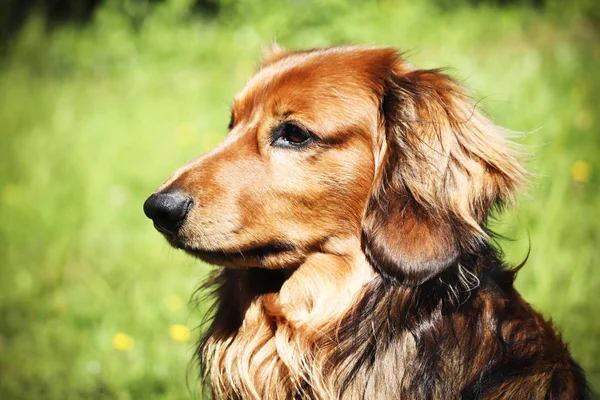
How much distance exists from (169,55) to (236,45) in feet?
A: 3.00

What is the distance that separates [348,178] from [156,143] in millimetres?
4338

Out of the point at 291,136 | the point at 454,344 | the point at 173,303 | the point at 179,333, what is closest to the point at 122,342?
the point at 179,333

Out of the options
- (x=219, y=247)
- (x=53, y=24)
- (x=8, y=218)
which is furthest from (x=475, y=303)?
(x=53, y=24)

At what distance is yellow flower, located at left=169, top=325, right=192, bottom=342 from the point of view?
3.96 meters

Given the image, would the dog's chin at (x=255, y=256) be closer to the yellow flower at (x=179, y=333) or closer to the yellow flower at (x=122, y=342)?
the yellow flower at (x=179, y=333)

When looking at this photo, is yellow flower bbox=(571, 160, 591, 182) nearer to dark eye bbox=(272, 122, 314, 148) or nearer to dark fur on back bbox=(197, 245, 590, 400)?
dark fur on back bbox=(197, 245, 590, 400)

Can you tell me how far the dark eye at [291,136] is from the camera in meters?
2.55

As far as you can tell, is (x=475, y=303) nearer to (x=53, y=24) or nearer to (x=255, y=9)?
(x=255, y=9)

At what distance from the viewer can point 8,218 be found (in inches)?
217

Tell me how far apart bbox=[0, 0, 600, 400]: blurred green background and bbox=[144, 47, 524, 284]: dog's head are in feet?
1.19

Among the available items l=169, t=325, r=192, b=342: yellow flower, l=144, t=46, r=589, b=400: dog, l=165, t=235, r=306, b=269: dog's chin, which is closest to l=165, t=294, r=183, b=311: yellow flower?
l=169, t=325, r=192, b=342: yellow flower

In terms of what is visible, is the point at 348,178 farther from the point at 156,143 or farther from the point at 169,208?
the point at 156,143

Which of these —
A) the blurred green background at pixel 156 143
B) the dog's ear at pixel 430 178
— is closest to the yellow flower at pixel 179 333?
the blurred green background at pixel 156 143

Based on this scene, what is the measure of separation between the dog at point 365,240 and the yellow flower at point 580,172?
2.94 meters
